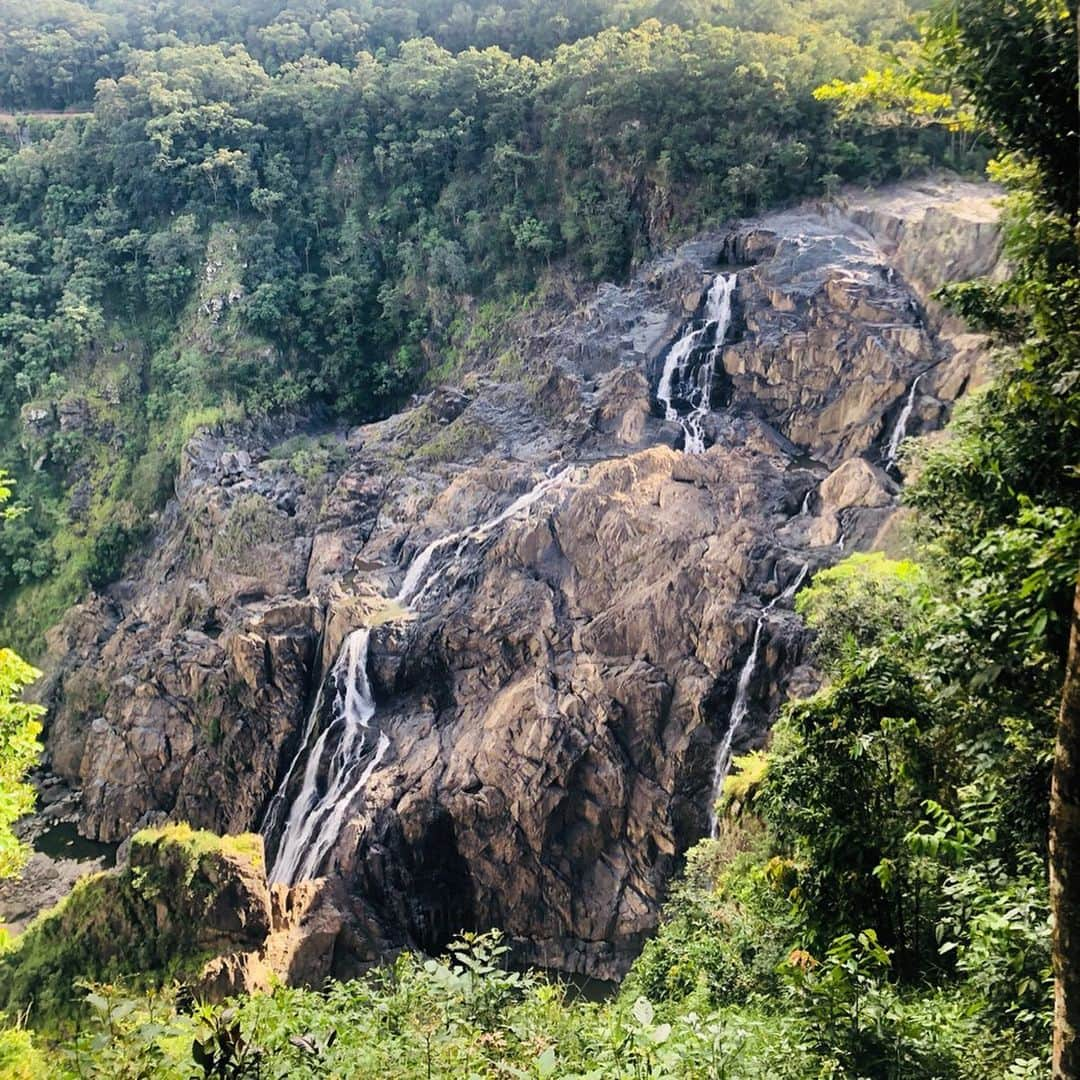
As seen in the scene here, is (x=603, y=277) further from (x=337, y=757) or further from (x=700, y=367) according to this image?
(x=337, y=757)

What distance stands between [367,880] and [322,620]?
6.36 metres

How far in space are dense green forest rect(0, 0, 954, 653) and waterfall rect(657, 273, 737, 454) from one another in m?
3.51

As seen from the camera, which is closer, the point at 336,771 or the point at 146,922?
the point at 146,922

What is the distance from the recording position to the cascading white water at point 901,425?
19.9 m

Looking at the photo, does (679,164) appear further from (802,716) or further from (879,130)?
(802,716)

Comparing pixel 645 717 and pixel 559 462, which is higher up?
pixel 559 462

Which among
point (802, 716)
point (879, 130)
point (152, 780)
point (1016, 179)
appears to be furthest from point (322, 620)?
point (879, 130)

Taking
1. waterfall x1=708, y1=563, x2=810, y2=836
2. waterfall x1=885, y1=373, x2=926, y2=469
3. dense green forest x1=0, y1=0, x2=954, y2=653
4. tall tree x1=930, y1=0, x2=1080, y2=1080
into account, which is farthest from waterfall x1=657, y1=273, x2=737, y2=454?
tall tree x1=930, y1=0, x2=1080, y2=1080

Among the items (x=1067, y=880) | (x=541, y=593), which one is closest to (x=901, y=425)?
(x=541, y=593)

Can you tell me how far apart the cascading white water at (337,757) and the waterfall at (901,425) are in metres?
7.72

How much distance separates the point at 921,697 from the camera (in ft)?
22.0

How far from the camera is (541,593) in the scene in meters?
19.6

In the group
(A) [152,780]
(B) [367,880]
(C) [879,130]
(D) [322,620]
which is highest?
(C) [879,130]

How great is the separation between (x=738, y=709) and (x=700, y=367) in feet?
31.8
